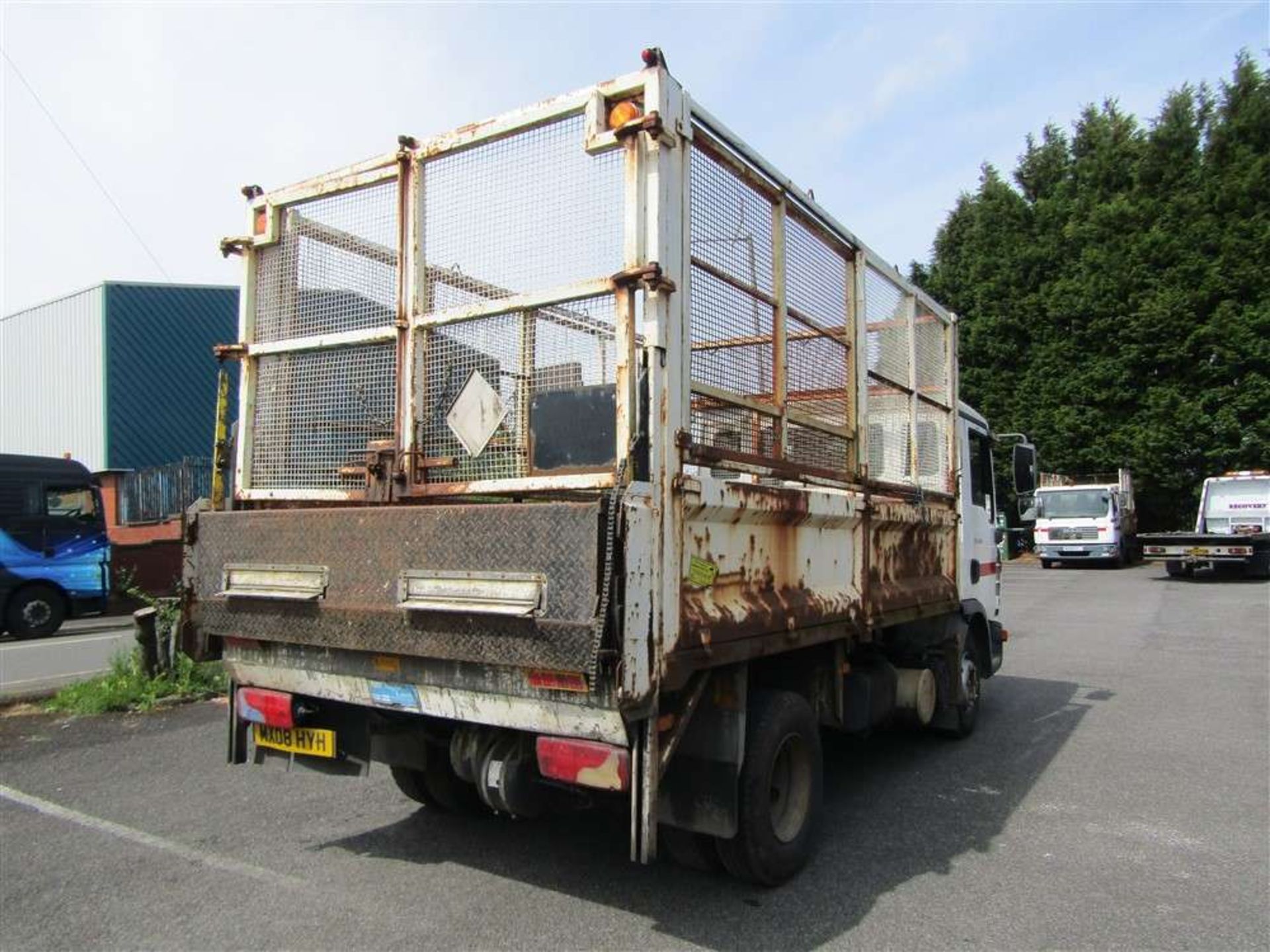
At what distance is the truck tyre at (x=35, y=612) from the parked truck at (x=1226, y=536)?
67.1 ft

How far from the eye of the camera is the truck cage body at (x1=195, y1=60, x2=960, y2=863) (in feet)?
10.6

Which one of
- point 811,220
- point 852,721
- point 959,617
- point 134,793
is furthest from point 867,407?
point 134,793

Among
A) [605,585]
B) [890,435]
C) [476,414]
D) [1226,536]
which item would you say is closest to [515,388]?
[476,414]

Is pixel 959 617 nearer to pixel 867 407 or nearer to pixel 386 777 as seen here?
pixel 867 407

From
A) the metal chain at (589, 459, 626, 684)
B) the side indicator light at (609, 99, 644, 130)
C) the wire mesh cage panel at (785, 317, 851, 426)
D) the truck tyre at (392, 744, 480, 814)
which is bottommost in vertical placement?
the truck tyre at (392, 744, 480, 814)

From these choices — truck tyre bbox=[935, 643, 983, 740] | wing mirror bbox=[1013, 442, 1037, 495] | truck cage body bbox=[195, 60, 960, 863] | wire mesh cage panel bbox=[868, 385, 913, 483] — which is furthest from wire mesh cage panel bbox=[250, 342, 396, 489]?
wing mirror bbox=[1013, 442, 1037, 495]

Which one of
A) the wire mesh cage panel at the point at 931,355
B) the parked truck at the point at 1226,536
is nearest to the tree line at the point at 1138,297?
the parked truck at the point at 1226,536

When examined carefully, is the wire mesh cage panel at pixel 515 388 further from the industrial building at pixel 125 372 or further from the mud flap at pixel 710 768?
the industrial building at pixel 125 372

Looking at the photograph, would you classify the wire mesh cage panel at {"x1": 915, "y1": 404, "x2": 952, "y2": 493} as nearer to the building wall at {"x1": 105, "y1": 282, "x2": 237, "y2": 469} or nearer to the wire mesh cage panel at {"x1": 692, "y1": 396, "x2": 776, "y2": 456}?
the wire mesh cage panel at {"x1": 692, "y1": 396, "x2": 776, "y2": 456}

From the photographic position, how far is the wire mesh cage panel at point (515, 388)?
349 cm

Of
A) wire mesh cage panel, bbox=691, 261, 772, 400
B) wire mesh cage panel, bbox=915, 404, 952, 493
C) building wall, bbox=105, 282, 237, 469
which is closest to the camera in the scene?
wire mesh cage panel, bbox=691, 261, 772, 400

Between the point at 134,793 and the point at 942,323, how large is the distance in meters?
6.00

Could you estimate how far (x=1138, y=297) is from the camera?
28859mm

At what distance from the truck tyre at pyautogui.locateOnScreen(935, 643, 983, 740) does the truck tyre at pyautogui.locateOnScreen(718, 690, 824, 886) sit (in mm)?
2487
